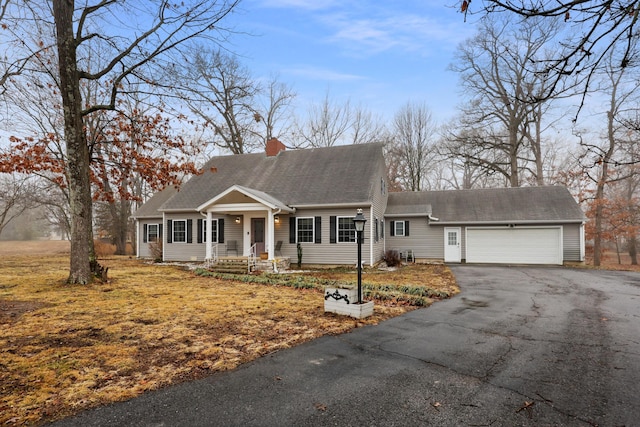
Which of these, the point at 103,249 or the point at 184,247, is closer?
the point at 184,247

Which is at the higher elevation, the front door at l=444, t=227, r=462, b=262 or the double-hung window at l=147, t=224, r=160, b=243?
the double-hung window at l=147, t=224, r=160, b=243

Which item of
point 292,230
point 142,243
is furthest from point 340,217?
point 142,243

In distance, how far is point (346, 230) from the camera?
1490 cm

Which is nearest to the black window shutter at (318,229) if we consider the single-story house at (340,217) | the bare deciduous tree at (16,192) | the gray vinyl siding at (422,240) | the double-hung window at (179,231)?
the single-story house at (340,217)

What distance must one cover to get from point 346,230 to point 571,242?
11211 mm

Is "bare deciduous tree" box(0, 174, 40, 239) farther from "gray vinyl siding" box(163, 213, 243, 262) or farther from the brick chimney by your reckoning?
the brick chimney

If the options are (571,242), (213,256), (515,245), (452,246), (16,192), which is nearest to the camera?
(213,256)

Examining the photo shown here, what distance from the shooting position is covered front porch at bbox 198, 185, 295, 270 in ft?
46.3

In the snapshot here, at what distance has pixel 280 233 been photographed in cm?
1576

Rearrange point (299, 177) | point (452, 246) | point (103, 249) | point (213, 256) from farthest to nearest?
point (103, 249)
point (452, 246)
point (299, 177)
point (213, 256)

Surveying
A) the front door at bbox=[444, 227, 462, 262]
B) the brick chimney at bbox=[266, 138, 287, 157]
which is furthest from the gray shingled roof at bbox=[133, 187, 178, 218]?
the front door at bbox=[444, 227, 462, 262]

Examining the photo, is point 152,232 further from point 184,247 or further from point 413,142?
point 413,142

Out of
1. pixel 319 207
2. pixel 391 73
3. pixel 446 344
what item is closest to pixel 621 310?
pixel 446 344

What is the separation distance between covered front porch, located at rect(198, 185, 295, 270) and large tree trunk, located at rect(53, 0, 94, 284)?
5363 mm
